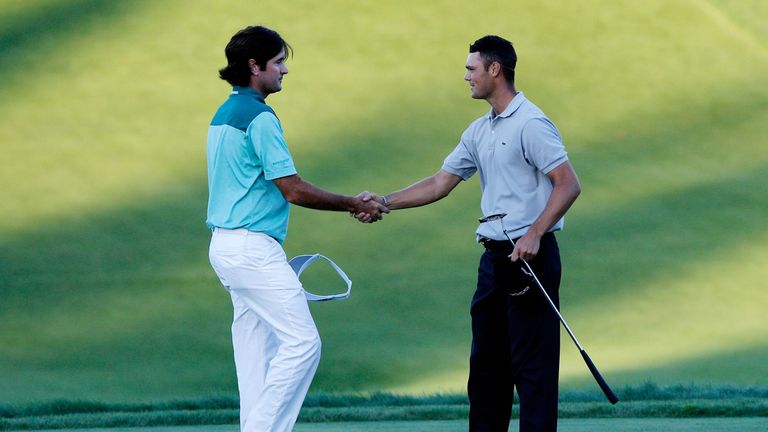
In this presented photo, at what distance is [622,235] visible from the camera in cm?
991

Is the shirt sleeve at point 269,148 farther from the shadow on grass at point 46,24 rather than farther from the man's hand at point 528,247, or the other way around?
the shadow on grass at point 46,24

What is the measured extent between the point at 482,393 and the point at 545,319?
44 cm

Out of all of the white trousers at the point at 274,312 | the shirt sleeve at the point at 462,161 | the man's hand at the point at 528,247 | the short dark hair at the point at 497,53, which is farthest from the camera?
the shirt sleeve at the point at 462,161

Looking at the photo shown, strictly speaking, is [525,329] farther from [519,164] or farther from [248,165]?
[248,165]

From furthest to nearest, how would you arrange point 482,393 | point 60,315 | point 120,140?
1. point 120,140
2. point 60,315
3. point 482,393

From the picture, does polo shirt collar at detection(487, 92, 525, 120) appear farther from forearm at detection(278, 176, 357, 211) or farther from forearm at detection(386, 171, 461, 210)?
forearm at detection(278, 176, 357, 211)

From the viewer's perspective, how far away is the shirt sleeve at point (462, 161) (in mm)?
5219

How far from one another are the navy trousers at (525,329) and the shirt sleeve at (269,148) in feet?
2.96

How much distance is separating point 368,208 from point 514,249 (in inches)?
36.7

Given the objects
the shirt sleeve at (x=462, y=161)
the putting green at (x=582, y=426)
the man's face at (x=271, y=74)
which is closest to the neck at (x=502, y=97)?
the shirt sleeve at (x=462, y=161)

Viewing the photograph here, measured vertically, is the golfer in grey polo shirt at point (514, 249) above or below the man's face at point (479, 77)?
below

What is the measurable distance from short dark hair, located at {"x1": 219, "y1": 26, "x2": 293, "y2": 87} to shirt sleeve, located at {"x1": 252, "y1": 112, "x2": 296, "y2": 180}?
25 cm

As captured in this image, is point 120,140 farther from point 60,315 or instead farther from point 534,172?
point 534,172

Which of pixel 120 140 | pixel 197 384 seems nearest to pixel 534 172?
pixel 197 384
